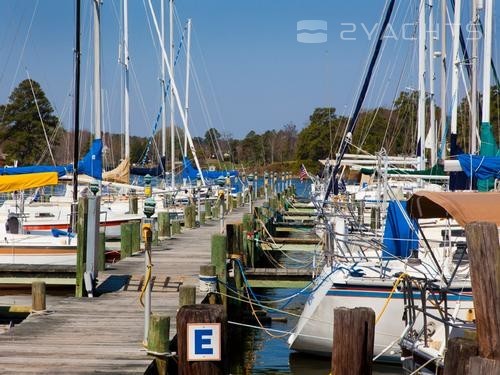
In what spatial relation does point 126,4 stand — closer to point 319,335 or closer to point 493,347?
point 319,335

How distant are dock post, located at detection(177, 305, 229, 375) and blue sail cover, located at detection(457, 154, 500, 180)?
10.9 metres

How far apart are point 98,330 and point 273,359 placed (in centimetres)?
529

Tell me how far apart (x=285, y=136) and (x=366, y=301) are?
132653mm

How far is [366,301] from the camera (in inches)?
600

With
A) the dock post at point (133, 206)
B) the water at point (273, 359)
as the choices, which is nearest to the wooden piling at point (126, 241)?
the water at point (273, 359)

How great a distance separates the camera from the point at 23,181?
919 inches

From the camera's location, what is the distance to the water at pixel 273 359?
16656 millimetres

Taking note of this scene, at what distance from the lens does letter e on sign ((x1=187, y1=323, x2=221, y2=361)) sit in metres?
10.2

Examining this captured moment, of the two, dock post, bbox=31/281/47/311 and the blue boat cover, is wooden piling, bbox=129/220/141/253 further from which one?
dock post, bbox=31/281/47/311

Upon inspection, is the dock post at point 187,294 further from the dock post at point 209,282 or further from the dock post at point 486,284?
the dock post at point 486,284

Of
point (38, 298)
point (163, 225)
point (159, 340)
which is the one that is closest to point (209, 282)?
point (38, 298)

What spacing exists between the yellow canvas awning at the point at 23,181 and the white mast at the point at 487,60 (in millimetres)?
10625

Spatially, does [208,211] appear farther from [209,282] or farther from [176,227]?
[209,282]

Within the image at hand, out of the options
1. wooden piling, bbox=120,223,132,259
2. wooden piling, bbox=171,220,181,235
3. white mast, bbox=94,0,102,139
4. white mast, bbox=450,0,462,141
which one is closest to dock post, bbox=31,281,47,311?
wooden piling, bbox=120,223,132,259
